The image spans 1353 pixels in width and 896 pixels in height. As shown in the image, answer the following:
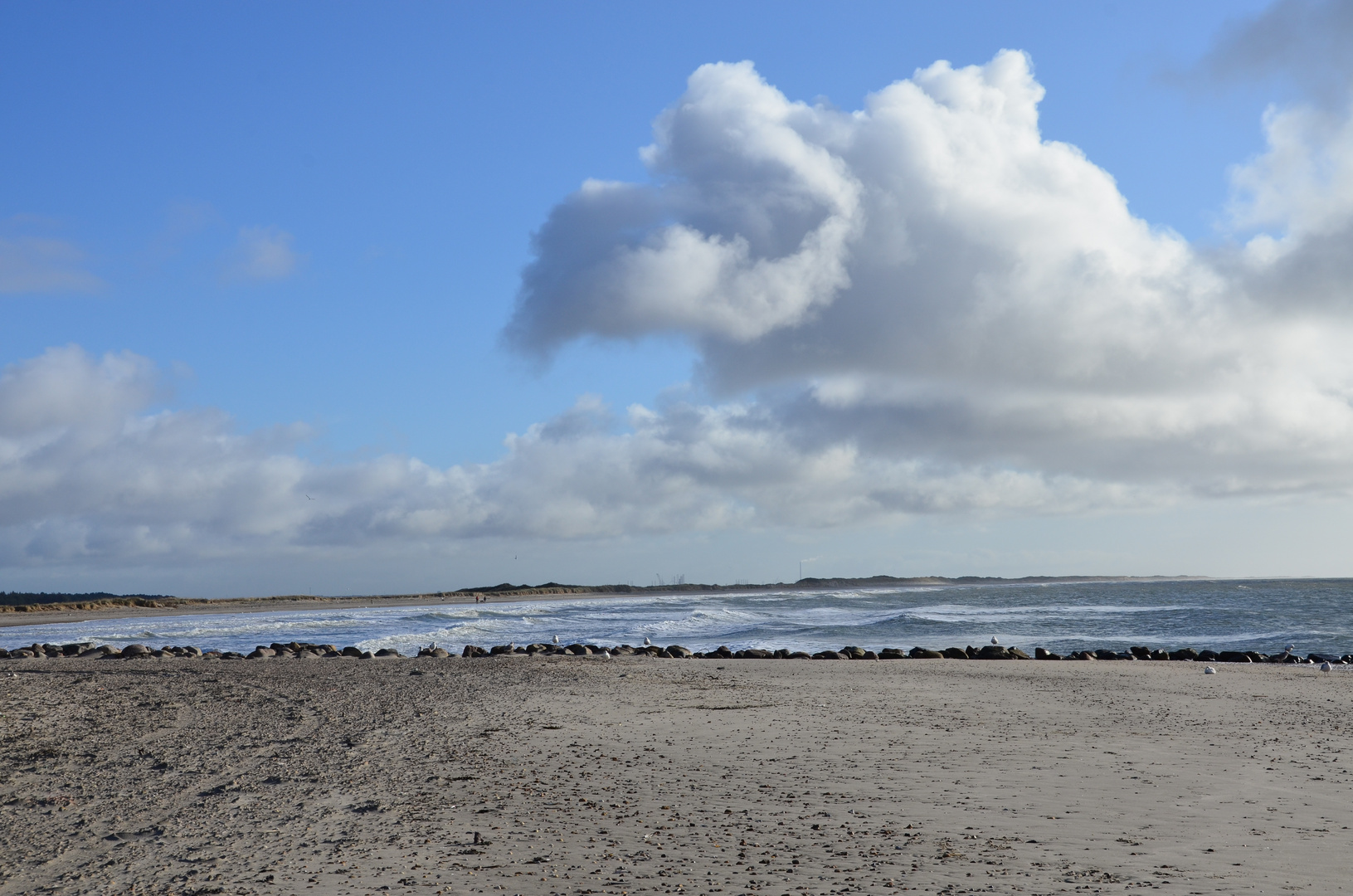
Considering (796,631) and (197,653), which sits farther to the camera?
(796,631)

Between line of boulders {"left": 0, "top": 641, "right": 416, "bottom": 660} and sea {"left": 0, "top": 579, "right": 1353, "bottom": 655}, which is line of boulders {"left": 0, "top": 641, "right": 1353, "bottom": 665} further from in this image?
sea {"left": 0, "top": 579, "right": 1353, "bottom": 655}

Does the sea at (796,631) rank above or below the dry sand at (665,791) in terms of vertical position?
below

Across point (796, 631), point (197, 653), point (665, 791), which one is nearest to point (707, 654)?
point (796, 631)

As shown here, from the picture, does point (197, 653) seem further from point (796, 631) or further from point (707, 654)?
point (796, 631)

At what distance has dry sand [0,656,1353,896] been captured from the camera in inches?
228

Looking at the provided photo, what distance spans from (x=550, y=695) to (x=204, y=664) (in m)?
9.90

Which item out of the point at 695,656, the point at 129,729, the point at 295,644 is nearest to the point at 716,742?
the point at 129,729

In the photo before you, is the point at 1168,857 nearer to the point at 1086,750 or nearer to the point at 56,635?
the point at 1086,750

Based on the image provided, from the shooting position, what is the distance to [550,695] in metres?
13.9

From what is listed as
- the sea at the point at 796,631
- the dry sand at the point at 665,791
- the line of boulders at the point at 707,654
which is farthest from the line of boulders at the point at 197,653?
the dry sand at the point at 665,791

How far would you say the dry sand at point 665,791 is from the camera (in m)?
5.78

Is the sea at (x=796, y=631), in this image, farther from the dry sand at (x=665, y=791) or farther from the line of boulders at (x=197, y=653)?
the dry sand at (x=665, y=791)

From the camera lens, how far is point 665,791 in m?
7.80

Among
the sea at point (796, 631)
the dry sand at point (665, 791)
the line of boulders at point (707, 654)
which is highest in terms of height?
the dry sand at point (665, 791)
